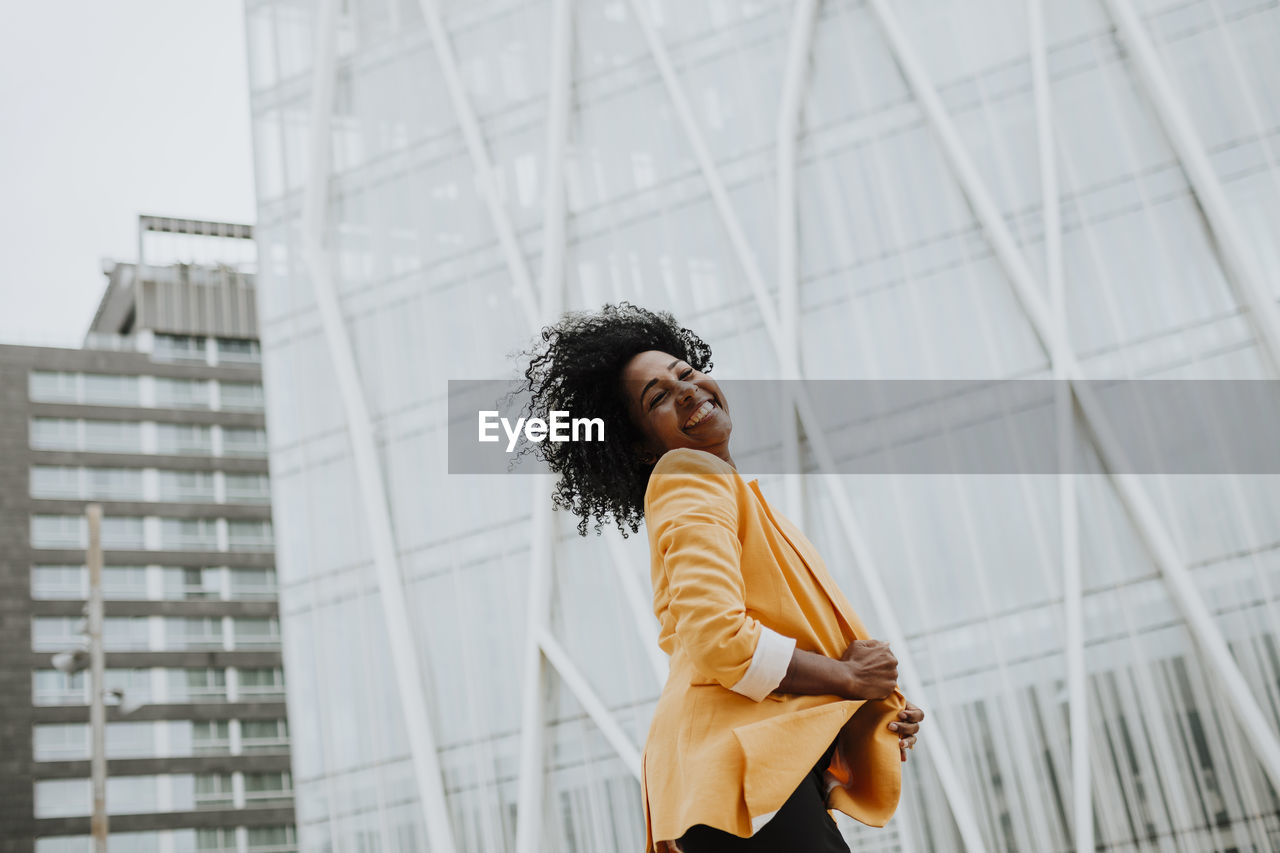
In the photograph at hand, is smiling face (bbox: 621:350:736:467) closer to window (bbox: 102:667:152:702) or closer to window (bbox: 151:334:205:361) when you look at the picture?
window (bbox: 102:667:152:702)

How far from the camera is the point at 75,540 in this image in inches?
2185

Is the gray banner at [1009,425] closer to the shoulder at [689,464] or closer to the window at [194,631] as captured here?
the shoulder at [689,464]

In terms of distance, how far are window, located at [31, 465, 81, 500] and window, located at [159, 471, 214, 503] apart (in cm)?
359

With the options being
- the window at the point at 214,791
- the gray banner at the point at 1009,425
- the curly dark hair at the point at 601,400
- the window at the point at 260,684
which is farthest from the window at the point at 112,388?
the curly dark hair at the point at 601,400

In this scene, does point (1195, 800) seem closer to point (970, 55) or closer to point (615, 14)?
point (970, 55)

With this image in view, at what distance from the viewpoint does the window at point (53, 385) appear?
57094 mm

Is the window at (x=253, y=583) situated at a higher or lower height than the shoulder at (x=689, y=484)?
higher

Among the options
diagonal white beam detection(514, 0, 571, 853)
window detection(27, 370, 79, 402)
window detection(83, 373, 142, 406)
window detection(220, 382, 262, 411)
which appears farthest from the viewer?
window detection(220, 382, 262, 411)

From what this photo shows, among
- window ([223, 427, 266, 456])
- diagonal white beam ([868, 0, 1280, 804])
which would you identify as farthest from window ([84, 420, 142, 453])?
diagonal white beam ([868, 0, 1280, 804])

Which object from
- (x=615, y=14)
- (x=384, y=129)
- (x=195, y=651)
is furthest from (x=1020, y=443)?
(x=195, y=651)

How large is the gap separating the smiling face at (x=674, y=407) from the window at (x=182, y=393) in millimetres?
59989

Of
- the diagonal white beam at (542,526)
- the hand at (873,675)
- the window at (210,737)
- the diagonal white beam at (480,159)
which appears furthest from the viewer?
the window at (210,737)

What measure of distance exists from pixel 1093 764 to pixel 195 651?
49757mm

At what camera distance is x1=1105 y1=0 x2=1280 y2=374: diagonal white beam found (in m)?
10.8
